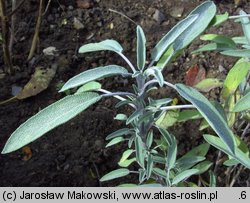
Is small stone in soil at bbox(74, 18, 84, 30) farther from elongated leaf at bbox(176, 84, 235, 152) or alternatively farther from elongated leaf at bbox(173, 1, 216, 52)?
elongated leaf at bbox(176, 84, 235, 152)

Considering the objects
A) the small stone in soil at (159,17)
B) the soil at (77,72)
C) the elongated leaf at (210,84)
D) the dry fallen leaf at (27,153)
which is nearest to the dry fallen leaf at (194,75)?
the soil at (77,72)

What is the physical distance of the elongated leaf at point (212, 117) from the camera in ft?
3.36

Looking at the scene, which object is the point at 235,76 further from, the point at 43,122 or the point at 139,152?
the point at 43,122

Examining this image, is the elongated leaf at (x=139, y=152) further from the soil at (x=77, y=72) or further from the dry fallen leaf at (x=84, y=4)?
the dry fallen leaf at (x=84, y=4)

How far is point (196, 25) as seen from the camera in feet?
4.00

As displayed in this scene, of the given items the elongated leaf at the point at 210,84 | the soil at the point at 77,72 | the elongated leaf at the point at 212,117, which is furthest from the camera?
the soil at the point at 77,72

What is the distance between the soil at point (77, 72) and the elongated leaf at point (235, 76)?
0.48 meters

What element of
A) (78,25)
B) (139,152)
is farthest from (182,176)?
(78,25)

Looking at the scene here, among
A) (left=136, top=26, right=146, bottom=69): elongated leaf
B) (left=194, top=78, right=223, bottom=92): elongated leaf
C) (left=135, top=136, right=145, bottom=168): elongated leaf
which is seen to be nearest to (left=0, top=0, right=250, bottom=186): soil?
(left=194, top=78, right=223, bottom=92): elongated leaf

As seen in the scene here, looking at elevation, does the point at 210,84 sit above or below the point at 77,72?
above

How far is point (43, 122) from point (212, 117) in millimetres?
392

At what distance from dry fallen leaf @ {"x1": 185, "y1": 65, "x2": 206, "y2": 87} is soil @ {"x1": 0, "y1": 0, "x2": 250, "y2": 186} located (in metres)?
0.03
